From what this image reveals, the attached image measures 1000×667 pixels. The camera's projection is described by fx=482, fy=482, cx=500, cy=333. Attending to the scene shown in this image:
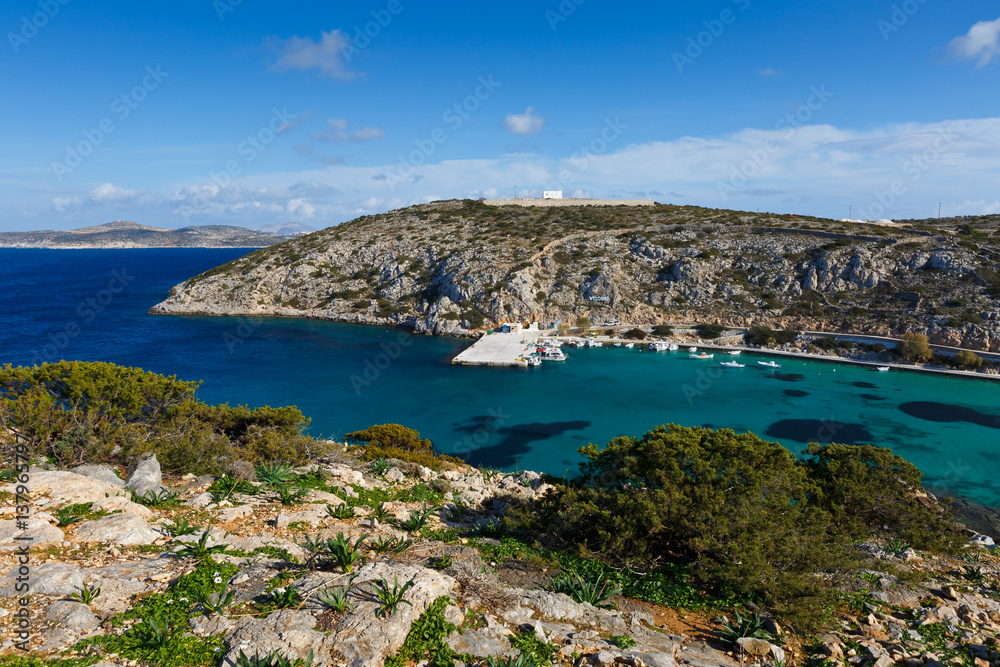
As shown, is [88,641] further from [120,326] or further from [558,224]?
[558,224]

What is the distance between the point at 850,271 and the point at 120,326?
333 feet

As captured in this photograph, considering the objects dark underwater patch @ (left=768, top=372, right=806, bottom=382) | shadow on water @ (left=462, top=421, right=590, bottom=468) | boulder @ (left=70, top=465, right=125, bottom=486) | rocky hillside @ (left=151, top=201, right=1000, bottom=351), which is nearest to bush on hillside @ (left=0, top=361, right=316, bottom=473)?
boulder @ (left=70, top=465, right=125, bottom=486)

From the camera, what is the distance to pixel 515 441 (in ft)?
108

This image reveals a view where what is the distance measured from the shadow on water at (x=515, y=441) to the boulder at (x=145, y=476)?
19080 millimetres

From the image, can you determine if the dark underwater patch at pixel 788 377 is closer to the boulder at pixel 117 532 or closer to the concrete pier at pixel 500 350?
the concrete pier at pixel 500 350

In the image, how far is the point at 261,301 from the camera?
272ft

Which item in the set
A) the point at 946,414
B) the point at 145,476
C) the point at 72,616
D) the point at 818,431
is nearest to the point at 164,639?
the point at 72,616

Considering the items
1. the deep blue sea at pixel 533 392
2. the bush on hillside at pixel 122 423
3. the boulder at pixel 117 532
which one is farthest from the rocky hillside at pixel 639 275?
the boulder at pixel 117 532

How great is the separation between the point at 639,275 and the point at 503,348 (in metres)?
28.8

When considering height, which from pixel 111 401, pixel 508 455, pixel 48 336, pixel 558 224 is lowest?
pixel 508 455

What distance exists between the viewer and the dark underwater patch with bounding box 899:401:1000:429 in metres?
37.8

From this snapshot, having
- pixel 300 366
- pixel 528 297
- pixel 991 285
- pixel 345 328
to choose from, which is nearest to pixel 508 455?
pixel 300 366

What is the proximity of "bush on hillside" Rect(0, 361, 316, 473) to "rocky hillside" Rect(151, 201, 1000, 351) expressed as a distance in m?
52.3

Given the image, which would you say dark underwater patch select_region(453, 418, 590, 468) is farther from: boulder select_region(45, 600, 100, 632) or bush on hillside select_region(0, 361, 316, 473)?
boulder select_region(45, 600, 100, 632)
